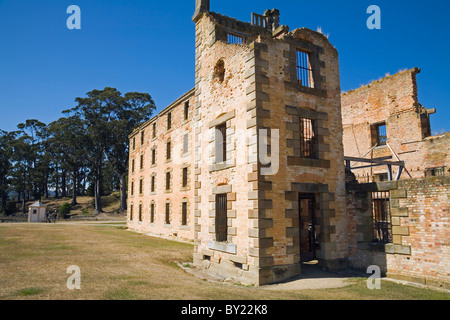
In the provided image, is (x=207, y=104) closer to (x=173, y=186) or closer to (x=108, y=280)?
(x=108, y=280)

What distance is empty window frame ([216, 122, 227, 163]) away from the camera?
13.0 m

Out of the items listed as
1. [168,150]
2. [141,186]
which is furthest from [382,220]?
[141,186]

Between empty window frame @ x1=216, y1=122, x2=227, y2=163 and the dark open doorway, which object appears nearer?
the dark open doorway

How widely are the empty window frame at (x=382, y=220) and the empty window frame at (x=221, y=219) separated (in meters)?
5.87

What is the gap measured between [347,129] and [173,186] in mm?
13749

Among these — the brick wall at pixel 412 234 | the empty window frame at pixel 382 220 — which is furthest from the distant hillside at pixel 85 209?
the brick wall at pixel 412 234

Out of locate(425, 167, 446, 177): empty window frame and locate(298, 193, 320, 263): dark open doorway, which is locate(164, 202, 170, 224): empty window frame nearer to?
locate(298, 193, 320, 263): dark open doorway

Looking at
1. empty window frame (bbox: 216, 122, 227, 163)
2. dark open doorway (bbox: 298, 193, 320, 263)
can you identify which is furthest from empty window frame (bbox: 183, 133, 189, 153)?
dark open doorway (bbox: 298, 193, 320, 263)

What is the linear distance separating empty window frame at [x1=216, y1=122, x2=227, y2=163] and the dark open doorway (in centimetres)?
359

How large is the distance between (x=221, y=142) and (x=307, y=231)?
575 cm

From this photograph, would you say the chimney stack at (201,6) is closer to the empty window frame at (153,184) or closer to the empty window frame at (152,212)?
the empty window frame at (153,184)

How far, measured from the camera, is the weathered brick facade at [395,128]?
16797 millimetres

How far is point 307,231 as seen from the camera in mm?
14219

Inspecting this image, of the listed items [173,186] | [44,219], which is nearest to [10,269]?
[173,186]
